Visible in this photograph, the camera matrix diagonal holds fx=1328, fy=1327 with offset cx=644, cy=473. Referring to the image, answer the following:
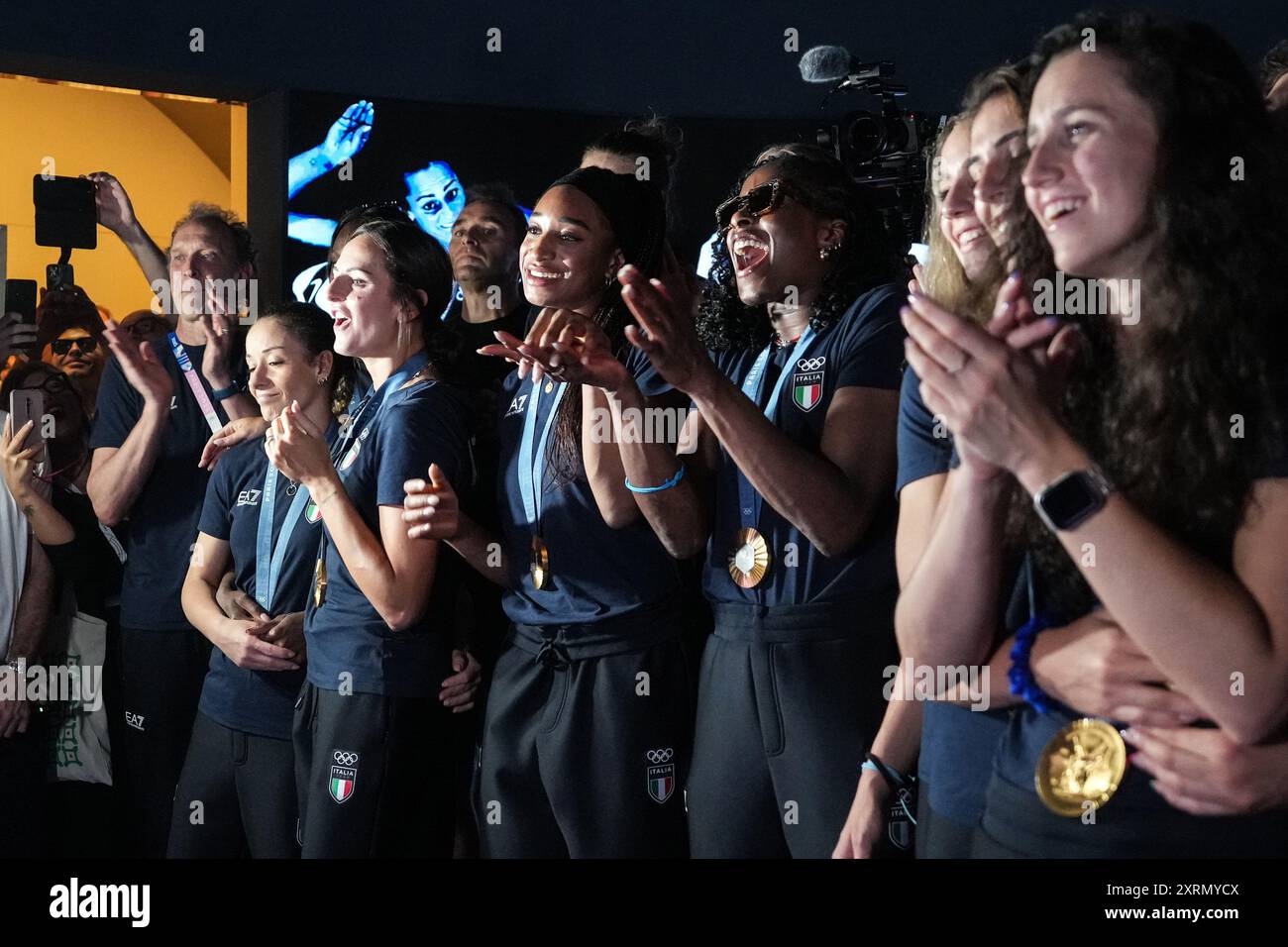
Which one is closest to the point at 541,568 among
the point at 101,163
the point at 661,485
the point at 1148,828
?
the point at 661,485

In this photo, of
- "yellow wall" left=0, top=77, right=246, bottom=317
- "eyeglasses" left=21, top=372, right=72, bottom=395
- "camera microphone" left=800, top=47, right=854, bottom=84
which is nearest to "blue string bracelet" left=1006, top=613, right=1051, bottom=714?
"camera microphone" left=800, top=47, right=854, bottom=84

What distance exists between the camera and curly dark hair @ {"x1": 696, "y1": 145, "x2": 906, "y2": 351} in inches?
92.1

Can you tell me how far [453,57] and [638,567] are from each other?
3.16m

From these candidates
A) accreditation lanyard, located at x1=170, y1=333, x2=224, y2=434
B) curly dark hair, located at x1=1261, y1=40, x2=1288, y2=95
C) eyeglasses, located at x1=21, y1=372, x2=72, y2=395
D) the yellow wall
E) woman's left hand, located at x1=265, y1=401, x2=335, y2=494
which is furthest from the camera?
the yellow wall

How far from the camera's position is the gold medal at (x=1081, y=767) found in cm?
135

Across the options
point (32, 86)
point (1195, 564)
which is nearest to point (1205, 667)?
point (1195, 564)

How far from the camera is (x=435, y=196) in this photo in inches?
196

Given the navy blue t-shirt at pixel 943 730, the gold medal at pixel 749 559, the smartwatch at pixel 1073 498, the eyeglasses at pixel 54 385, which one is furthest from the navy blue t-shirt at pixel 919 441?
the eyeglasses at pixel 54 385

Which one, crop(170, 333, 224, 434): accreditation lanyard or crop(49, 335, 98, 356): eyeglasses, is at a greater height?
crop(49, 335, 98, 356): eyeglasses

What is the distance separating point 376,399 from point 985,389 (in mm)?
1713

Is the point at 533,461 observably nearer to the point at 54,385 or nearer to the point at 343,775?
the point at 343,775

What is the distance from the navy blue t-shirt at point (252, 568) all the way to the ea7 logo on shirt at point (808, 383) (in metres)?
1.10

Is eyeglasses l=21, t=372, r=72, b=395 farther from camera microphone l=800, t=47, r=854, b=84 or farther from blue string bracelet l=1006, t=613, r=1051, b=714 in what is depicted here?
blue string bracelet l=1006, t=613, r=1051, b=714

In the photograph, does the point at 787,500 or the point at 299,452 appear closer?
the point at 787,500
